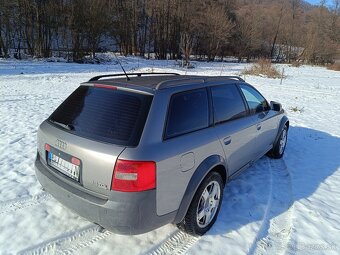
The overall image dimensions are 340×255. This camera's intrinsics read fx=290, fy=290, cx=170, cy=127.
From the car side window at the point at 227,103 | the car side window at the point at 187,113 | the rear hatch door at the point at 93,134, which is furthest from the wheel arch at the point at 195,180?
the rear hatch door at the point at 93,134

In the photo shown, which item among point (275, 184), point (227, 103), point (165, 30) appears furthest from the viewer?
point (165, 30)

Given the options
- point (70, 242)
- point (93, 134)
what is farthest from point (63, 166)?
point (70, 242)

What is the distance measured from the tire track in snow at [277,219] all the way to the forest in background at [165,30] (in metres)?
28.7

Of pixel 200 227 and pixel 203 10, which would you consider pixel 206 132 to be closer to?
pixel 200 227

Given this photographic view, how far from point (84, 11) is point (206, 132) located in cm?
3462

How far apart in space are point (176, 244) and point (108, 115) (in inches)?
61.3

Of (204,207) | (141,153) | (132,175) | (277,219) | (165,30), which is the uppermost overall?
(165,30)

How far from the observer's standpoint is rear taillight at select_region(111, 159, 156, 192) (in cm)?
248

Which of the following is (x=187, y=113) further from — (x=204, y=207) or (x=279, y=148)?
(x=279, y=148)

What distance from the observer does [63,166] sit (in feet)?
9.64

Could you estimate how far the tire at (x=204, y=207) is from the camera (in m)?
3.12

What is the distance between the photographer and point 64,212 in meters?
3.55

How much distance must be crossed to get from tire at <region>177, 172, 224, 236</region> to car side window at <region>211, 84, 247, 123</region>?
76cm

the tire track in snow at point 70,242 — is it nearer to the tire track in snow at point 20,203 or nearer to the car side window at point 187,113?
the tire track in snow at point 20,203
